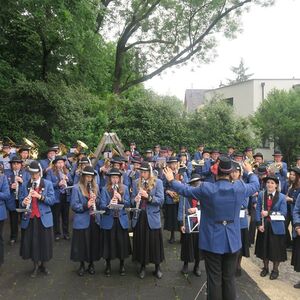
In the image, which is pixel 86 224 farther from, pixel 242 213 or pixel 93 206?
pixel 242 213

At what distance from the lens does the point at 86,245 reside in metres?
7.36

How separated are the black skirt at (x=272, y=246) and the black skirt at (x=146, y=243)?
203 centimetres

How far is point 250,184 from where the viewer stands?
5.60 metres

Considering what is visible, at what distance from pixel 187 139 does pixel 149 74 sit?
699cm

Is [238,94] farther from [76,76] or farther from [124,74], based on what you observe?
[76,76]

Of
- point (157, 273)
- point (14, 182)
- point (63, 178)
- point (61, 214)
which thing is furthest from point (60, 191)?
point (157, 273)

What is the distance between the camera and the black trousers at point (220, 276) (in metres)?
5.16

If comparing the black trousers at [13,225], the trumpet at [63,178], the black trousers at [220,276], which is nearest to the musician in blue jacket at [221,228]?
the black trousers at [220,276]

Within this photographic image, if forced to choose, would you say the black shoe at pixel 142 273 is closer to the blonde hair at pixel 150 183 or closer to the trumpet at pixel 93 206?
the trumpet at pixel 93 206

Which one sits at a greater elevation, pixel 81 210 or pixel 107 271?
pixel 81 210

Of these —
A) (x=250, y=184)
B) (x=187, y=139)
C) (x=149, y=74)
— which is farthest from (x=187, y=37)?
(x=250, y=184)

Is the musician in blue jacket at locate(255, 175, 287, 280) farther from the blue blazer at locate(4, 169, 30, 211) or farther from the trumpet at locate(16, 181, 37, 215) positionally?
the blue blazer at locate(4, 169, 30, 211)

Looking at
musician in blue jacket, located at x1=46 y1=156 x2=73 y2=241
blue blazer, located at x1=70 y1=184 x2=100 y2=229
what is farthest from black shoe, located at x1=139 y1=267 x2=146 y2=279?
musician in blue jacket, located at x1=46 y1=156 x2=73 y2=241

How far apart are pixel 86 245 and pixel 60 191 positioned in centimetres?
305
